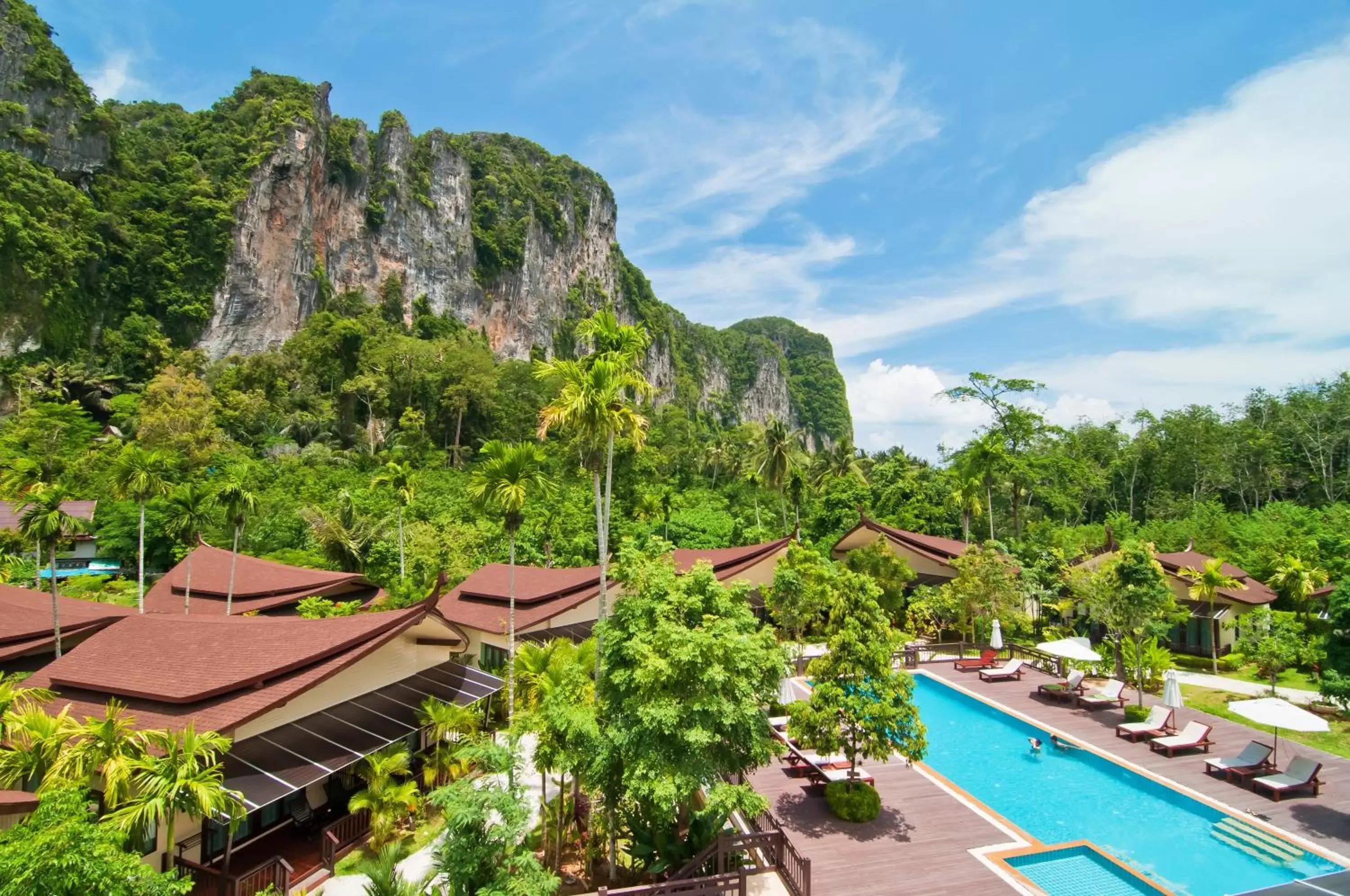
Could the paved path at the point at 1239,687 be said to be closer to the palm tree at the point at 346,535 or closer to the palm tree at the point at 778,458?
the palm tree at the point at 778,458

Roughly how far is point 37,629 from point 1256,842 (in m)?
27.1

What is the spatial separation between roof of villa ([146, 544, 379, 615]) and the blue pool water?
71.7ft

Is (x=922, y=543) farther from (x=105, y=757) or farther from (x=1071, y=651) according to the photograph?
(x=105, y=757)

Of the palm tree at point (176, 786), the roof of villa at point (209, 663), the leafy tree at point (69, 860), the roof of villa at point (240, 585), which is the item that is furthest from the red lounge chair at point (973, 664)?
the leafy tree at point (69, 860)

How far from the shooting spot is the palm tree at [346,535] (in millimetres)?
35656

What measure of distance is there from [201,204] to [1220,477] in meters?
90.0

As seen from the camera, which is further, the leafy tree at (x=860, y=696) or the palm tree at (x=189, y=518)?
the palm tree at (x=189, y=518)

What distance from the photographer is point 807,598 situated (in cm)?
2545

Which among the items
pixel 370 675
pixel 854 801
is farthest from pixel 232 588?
pixel 854 801

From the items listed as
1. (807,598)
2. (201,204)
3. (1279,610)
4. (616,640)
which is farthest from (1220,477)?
(201,204)

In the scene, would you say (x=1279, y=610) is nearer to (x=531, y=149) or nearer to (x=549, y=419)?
(x=549, y=419)

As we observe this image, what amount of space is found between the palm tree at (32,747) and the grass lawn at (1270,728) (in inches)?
954

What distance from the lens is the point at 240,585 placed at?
82.5 feet

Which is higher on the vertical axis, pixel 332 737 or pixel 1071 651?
pixel 332 737
